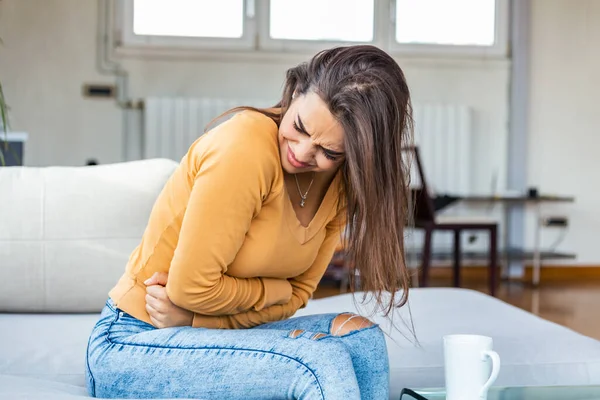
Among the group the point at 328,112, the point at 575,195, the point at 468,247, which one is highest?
the point at 328,112

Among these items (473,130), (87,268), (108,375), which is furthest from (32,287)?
(473,130)

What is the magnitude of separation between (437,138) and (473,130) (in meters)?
0.34

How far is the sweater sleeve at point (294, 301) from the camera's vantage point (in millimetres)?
1275

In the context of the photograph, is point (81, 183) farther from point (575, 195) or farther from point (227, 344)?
point (575, 195)

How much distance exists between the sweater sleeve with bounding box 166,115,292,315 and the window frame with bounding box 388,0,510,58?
4.55 meters

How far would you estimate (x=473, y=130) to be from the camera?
5633 millimetres

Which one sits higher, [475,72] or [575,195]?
[475,72]

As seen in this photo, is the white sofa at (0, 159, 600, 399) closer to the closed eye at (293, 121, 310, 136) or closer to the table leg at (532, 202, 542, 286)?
the closed eye at (293, 121, 310, 136)

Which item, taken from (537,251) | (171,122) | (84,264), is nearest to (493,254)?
(537,251)

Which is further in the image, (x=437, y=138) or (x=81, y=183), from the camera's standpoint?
(x=437, y=138)

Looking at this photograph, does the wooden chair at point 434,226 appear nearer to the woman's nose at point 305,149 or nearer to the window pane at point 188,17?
the window pane at point 188,17

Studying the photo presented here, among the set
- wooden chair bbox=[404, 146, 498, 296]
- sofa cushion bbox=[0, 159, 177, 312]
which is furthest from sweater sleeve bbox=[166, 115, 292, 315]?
wooden chair bbox=[404, 146, 498, 296]

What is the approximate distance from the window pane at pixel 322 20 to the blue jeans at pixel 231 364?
4.53 meters

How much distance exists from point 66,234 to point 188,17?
152 inches
